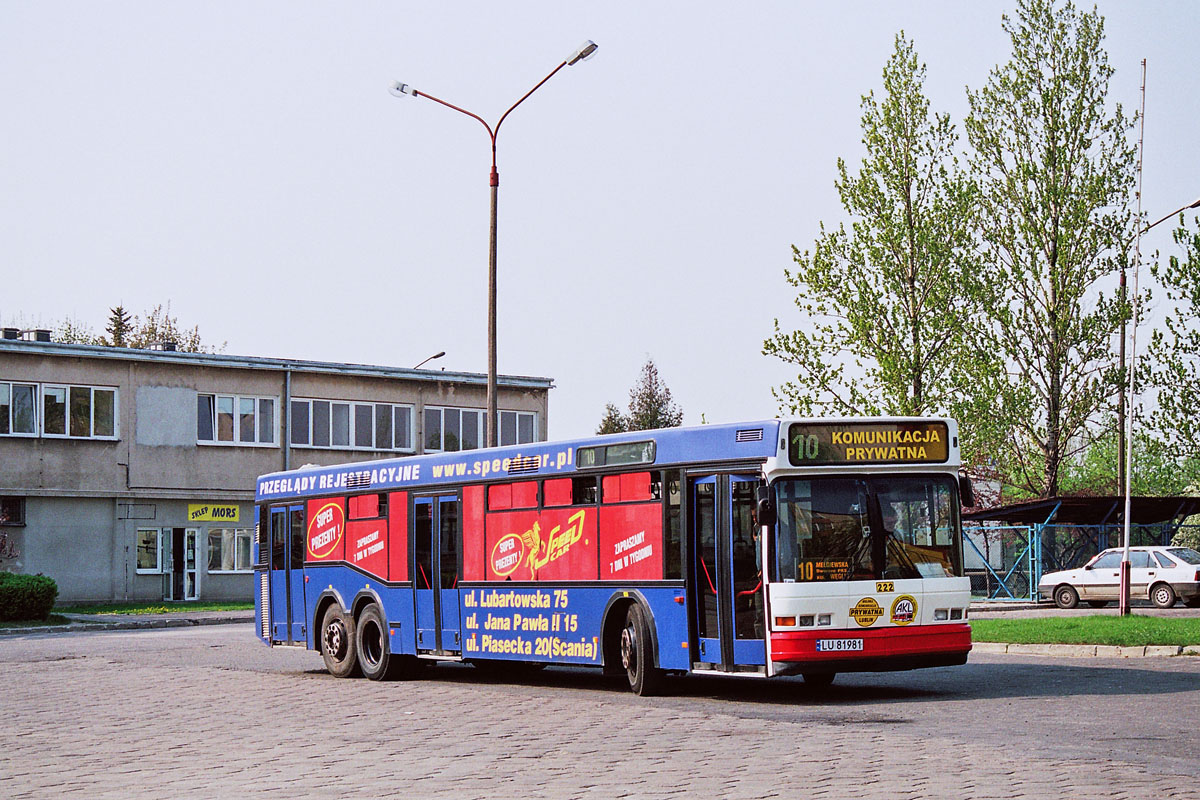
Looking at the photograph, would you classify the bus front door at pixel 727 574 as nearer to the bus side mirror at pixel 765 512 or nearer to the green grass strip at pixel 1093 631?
the bus side mirror at pixel 765 512

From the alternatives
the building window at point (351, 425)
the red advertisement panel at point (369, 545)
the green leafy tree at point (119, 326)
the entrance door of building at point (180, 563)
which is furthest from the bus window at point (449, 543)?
the green leafy tree at point (119, 326)

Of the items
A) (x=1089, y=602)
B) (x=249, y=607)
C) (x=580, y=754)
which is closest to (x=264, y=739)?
(x=580, y=754)

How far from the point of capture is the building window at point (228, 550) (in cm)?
4997

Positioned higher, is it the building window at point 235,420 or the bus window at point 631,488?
the building window at point 235,420

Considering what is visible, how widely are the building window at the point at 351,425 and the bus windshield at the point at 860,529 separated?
38453mm

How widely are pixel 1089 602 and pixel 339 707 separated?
25.6 m

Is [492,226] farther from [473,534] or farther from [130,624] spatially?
[130,624]

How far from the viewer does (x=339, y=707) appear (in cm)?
1627

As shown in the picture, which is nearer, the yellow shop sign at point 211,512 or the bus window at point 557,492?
the bus window at point 557,492

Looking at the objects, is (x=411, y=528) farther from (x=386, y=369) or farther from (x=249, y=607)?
(x=386, y=369)

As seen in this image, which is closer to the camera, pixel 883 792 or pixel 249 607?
pixel 883 792

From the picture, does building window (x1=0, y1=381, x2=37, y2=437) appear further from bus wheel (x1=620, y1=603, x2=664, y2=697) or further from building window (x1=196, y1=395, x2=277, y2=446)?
bus wheel (x1=620, y1=603, x2=664, y2=697)

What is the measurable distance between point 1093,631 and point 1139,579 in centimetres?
1340

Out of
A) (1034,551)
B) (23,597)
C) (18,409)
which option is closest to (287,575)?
(23,597)
